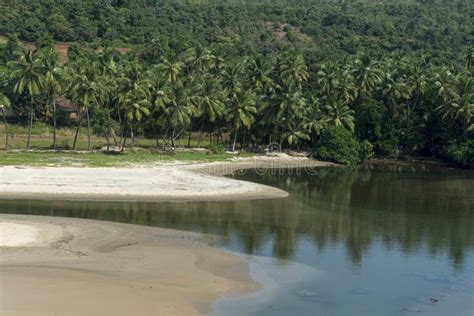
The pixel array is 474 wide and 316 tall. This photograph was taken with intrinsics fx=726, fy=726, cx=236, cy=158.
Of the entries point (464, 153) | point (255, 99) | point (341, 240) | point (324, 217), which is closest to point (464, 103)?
point (464, 153)

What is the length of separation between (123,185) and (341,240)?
22.1m

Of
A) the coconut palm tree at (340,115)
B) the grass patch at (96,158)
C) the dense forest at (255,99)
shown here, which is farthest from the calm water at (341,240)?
the coconut palm tree at (340,115)

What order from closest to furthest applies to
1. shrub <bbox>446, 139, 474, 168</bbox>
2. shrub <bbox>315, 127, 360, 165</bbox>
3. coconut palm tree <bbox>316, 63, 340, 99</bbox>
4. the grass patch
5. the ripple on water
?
the ripple on water, the grass patch, shrub <bbox>446, 139, 474, 168</bbox>, shrub <bbox>315, 127, 360, 165</bbox>, coconut palm tree <bbox>316, 63, 340, 99</bbox>

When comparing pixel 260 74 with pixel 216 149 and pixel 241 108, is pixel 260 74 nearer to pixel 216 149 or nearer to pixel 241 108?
pixel 241 108

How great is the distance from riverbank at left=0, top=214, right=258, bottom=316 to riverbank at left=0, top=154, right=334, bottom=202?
30.9 feet

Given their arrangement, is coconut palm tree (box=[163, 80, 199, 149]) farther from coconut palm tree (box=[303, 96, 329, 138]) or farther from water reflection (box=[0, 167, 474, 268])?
water reflection (box=[0, 167, 474, 268])

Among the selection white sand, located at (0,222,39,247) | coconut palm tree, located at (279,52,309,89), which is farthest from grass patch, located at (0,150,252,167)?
white sand, located at (0,222,39,247)

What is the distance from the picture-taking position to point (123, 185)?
61281mm

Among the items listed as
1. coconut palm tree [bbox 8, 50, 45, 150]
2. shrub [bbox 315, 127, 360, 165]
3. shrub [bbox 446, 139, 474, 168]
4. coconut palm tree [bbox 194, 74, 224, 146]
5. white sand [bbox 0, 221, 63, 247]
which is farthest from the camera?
Result: shrub [bbox 315, 127, 360, 165]

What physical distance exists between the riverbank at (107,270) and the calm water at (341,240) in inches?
68.5

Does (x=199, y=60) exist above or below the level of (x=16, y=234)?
above

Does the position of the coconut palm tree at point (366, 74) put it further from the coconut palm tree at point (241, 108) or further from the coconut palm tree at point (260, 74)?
the coconut palm tree at point (241, 108)

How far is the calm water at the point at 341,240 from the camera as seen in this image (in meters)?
33.5

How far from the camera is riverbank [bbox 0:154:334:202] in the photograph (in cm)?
5794
